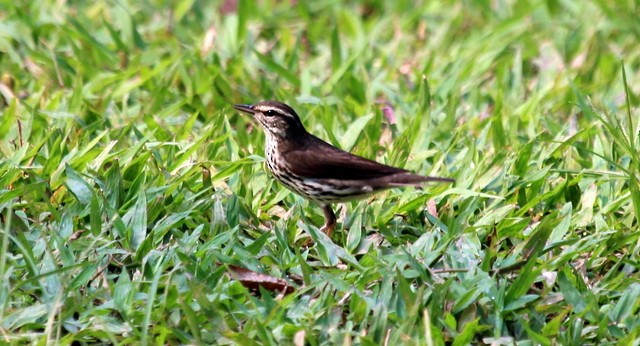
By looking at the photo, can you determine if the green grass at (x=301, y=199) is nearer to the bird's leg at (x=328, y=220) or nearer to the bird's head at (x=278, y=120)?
the bird's leg at (x=328, y=220)

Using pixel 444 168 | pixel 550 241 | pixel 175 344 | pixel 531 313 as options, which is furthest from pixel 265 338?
pixel 444 168

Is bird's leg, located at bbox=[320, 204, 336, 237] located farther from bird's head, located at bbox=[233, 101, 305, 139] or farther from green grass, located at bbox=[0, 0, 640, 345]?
bird's head, located at bbox=[233, 101, 305, 139]

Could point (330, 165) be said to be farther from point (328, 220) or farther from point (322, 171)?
point (328, 220)

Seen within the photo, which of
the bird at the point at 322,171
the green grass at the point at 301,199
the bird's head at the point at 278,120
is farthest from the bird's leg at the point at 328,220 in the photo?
the bird's head at the point at 278,120

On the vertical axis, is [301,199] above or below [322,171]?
below

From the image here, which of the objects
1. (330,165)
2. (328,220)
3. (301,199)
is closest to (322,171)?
(330,165)

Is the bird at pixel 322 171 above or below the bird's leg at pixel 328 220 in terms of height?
above

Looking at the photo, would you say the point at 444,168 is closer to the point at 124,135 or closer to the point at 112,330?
the point at 124,135
